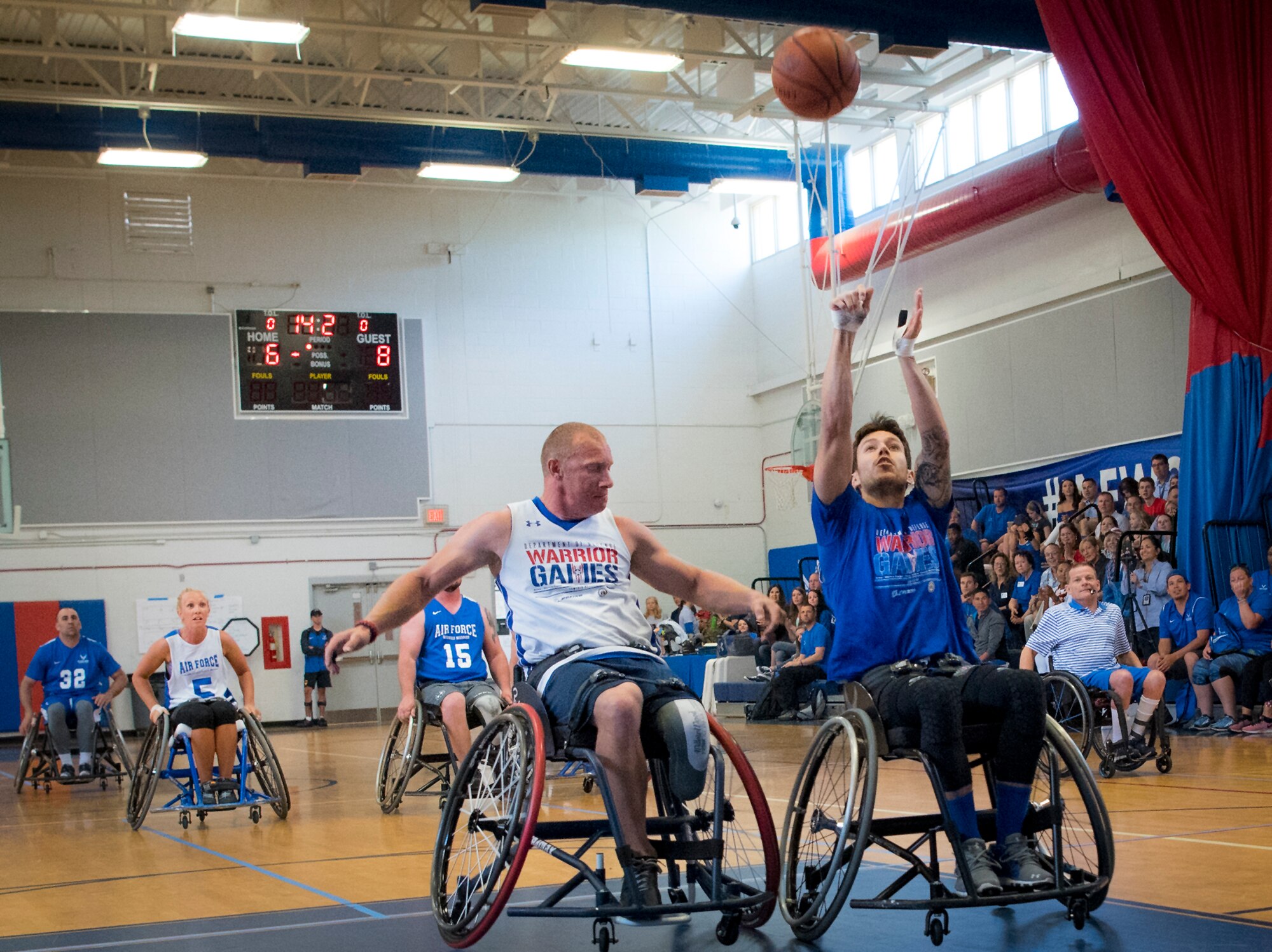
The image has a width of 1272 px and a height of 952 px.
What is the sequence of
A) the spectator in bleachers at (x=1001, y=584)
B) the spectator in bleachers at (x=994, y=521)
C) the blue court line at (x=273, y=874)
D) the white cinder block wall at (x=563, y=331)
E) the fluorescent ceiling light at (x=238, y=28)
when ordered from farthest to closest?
1. the white cinder block wall at (x=563, y=331)
2. the spectator in bleachers at (x=994, y=521)
3. the spectator in bleachers at (x=1001, y=584)
4. the fluorescent ceiling light at (x=238, y=28)
5. the blue court line at (x=273, y=874)

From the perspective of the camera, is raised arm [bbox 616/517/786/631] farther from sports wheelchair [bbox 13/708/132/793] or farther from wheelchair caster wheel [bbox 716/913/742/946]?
sports wheelchair [bbox 13/708/132/793]

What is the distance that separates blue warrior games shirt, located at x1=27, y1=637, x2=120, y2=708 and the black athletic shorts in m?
2.62

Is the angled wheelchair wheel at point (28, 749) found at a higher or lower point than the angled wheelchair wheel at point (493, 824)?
lower

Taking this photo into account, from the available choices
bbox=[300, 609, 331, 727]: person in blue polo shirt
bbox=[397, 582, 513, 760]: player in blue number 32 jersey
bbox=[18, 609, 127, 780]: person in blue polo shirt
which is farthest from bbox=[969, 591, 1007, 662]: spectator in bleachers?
bbox=[300, 609, 331, 727]: person in blue polo shirt

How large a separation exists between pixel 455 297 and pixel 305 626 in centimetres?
439

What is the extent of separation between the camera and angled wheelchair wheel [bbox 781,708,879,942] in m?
2.83

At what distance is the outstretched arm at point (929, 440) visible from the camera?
332 cm

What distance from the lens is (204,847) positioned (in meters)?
5.40

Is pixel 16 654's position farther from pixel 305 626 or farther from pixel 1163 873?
pixel 1163 873

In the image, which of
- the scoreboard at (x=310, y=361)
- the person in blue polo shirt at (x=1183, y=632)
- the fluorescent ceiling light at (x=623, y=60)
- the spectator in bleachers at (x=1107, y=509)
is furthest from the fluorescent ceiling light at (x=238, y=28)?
the person in blue polo shirt at (x=1183, y=632)

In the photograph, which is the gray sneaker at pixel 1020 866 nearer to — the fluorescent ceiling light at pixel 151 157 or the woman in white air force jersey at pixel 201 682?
the woman in white air force jersey at pixel 201 682

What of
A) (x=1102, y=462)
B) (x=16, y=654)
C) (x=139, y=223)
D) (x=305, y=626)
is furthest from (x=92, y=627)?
(x=1102, y=462)

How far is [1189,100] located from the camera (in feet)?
30.2

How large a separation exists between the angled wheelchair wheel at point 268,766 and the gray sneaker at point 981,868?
3.97 metres
